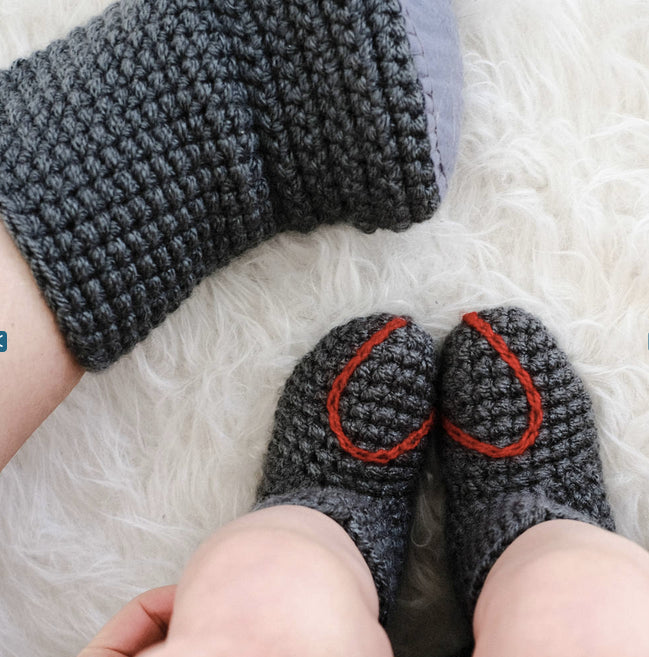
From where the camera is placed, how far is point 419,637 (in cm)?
70

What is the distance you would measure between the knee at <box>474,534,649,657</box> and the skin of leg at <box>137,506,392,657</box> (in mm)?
89

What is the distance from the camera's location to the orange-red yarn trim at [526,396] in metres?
0.65

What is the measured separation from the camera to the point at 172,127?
Result: 59 centimetres

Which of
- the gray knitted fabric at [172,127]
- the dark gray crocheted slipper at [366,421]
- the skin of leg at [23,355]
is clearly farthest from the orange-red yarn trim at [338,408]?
the skin of leg at [23,355]

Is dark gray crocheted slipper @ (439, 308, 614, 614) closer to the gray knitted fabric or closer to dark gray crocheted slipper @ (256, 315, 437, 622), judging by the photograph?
dark gray crocheted slipper @ (256, 315, 437, 622)

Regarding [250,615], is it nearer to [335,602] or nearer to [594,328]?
[335,602]

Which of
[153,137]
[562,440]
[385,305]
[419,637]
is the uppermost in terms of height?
[153,137]

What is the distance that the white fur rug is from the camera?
0.68 m

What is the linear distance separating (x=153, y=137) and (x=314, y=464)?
33cm

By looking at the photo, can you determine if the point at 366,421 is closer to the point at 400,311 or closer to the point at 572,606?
the point at 400,311

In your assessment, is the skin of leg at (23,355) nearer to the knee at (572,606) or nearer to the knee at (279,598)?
the knee at (279,598)

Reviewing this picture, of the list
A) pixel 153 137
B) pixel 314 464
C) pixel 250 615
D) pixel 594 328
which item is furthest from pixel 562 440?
pixel 153 137

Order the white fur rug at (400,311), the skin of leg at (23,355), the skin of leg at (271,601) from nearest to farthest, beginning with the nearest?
1. the skin of leg at (271,601)
2. the skin of leg at (23,355)
3. the white fur rug at (400,311)

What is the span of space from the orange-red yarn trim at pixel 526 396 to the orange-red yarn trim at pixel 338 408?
67 mm
